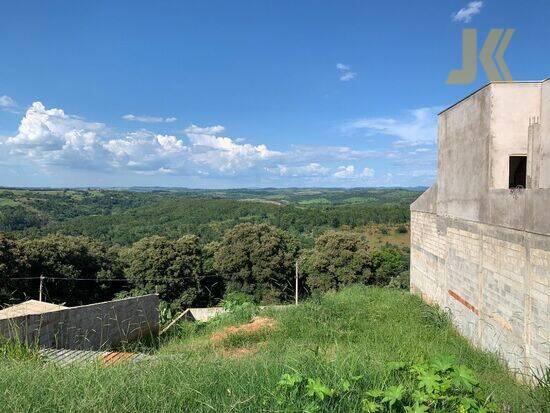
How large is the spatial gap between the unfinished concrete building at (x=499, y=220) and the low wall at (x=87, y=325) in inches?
202

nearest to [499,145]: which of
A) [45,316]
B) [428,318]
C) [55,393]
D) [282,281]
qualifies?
[428,318]

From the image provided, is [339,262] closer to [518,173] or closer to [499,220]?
[518,173]

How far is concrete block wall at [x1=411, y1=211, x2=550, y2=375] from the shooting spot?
17.2ft

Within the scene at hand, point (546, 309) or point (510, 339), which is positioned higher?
point (546, 309)

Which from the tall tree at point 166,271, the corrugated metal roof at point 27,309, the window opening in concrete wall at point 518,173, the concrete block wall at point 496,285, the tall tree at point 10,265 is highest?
the window opening in concrete wall at point 518,173

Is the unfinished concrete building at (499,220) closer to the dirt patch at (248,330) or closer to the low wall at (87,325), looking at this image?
the dirt patch at (248,330)

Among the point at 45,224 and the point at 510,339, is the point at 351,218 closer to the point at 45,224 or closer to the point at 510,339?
the point at 45,224

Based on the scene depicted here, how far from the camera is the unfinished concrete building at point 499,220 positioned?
535cm

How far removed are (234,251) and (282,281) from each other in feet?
14.1

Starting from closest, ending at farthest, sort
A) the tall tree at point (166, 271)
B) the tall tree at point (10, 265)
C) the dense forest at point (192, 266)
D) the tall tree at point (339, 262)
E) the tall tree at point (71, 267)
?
the tall tree at point (10, 265), the tall tree at point (71, 267), the dense forest at point (192, 266), the tall tree at point (166, 271), the tall tree at point (339, 262)

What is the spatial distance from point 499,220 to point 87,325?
311 inches

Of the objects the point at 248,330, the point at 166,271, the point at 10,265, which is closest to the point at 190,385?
the point at 248,330

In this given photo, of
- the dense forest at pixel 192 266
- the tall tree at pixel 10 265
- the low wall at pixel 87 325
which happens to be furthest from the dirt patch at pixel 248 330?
the tall tree at pixel 10 265

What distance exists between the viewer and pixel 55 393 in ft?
8.74
